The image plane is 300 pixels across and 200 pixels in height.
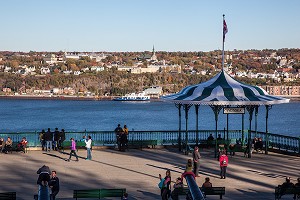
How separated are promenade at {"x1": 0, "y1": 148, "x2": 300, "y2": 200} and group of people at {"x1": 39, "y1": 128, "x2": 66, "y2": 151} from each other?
0.48 meters

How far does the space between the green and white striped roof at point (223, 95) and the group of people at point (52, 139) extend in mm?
4420

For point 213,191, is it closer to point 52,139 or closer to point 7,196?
point 7,196

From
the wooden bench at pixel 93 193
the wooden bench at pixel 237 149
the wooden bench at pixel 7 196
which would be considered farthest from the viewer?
the wooden bench at pixel 237 149

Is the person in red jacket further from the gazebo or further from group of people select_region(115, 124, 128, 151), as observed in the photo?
group of people select_region(115, 124, 128, 151)

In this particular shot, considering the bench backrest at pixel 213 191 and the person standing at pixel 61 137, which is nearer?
the bench backrest at pixel 213 191

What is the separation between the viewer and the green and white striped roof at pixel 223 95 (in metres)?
21.4

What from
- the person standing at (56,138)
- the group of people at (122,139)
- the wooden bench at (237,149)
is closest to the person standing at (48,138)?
the person standing at (56,138)

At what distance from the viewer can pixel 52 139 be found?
22969mm

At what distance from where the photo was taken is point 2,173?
18062 mm

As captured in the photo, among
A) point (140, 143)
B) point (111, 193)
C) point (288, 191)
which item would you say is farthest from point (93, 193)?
point (140, 143)

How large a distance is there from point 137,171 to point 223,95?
16.5ft

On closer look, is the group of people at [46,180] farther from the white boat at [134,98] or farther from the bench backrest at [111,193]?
the white boat at [134,98]

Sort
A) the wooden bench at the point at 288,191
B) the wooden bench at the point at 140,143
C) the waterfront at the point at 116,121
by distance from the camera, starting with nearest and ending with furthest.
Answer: the wooden bench at the point at 288,191, the wooden bench at the point at 140,143, the waterfront at the point at 116,121

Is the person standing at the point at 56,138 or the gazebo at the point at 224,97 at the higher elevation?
the gazebo at the point at 224,97
